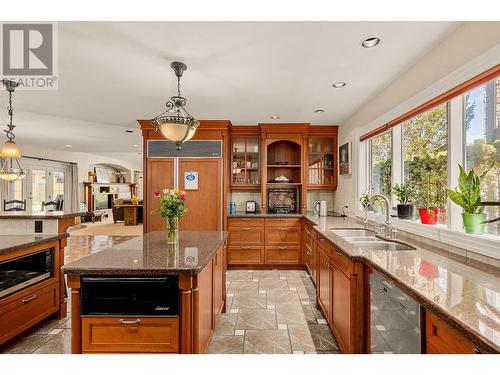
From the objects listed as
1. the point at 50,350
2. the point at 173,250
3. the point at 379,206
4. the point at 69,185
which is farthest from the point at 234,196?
the point at 69,185

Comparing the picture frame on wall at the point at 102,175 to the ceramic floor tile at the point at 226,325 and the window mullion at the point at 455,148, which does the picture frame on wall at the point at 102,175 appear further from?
the window mullion at the point at 455,148

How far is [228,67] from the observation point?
2.40 m

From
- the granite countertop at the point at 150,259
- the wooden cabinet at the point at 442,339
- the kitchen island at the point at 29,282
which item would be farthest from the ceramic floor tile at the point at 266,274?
the wooden cabinet at the point at 442,339

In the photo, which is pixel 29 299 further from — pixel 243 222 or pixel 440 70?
pixel 440 70

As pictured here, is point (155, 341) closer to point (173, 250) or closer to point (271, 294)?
point (173, 250)

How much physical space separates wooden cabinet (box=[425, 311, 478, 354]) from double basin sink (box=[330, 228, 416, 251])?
103cm

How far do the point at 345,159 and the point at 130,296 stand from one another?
3.63 meters

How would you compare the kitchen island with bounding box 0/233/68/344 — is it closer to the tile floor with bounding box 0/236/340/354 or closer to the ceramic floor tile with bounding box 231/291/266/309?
the tile floor with bounding box 0/236/340/354

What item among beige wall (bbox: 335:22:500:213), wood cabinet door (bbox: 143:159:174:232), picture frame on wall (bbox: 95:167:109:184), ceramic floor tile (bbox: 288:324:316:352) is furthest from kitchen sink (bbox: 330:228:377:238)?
picture frame on wall (bbox: 95:167:109:184)

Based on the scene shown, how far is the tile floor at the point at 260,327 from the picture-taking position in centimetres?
219

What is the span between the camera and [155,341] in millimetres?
1537

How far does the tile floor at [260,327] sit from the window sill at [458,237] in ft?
4.06

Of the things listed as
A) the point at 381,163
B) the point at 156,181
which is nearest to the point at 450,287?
the point at 381,163

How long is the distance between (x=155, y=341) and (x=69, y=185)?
9359 millimetres
